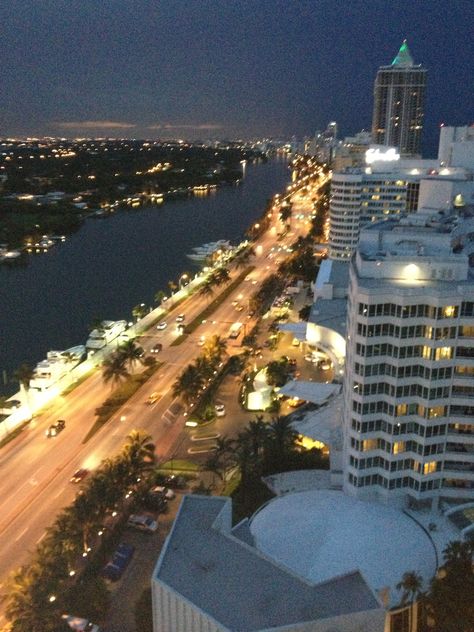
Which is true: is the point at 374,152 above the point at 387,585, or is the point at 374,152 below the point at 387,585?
above

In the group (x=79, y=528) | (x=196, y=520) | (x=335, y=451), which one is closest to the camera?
(x=196, y=520)

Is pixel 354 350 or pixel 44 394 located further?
pixel 44 394

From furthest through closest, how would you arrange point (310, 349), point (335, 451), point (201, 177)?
point (201, 177) < point (310, 349) < point (335, 451)

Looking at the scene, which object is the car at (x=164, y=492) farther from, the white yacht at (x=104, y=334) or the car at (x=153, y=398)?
the white yacht at (x=104, y=334)

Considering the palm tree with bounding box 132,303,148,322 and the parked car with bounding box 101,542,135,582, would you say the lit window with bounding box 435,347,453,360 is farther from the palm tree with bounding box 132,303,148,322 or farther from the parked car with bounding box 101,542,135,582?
the palm tree with bounding box 132,303,148,322

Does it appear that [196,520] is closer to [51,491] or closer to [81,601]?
[81,601]

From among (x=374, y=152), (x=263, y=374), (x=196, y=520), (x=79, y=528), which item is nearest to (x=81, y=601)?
(x=79, y=528)

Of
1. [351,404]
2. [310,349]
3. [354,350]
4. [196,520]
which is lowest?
[310,349]
